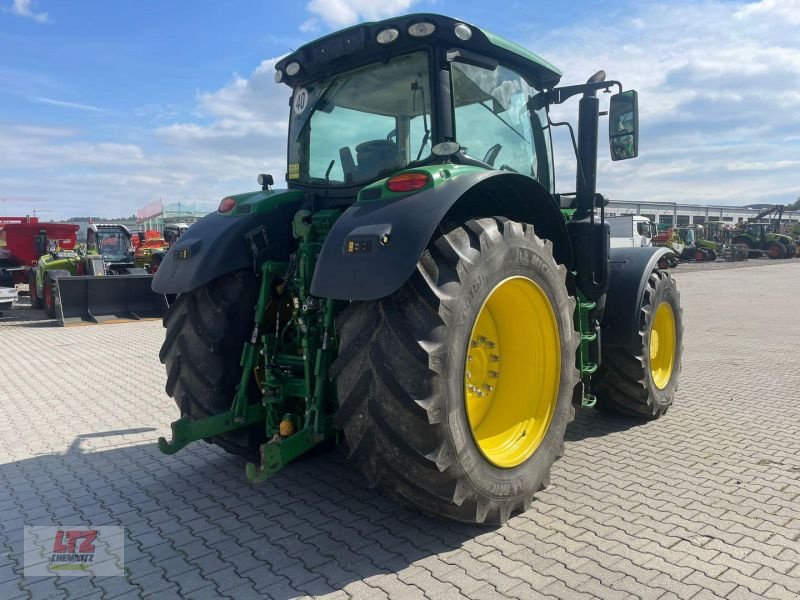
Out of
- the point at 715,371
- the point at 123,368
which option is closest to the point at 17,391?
the point at 123,368

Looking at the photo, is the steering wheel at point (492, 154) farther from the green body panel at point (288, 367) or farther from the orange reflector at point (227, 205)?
the orange reflector at point (227, 205)

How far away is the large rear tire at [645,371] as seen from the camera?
460cm

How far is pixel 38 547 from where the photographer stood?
9.84ft

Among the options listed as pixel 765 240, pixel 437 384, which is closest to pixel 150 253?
pixel 437 384

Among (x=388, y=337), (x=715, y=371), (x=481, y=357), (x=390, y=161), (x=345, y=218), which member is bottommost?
(x=715, y=371)

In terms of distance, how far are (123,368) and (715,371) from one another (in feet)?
23.1

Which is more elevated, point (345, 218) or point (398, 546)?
point (345, 218)

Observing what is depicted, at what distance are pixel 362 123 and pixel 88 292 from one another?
10222 millimetres

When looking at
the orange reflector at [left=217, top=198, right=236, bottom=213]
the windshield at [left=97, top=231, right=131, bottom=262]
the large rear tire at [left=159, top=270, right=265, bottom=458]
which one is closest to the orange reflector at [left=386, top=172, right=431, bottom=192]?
the large rear tire at [left=159, top=270, right=265, bottom=458]

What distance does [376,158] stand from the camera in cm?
359

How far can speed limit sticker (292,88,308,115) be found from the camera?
3993 mm

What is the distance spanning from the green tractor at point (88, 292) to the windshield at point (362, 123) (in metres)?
9.44

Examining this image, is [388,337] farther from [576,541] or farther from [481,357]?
[576,541]

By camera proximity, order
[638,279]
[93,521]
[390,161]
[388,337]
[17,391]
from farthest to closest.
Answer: [17,391] → [638,279] → [390,161] → [93,521] → [388,337]
